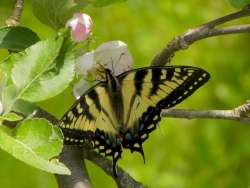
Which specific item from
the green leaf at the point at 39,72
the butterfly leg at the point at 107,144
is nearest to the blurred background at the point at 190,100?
the butterfly leg at the point at 107,144

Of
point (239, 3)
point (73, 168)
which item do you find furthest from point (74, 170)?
point (239, 3)

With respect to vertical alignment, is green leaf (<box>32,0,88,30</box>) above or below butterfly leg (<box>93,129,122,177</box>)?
above

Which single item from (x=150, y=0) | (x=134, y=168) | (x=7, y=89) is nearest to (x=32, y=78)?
(x=7, y=89)

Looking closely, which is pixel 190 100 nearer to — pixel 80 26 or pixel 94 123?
pixel 94 123

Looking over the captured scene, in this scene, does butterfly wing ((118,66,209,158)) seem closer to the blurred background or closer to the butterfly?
the butterfly

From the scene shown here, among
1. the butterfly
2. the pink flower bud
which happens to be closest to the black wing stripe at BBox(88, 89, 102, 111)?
the butterfly

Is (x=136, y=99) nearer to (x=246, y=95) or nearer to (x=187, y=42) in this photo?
(x=187, y=42)

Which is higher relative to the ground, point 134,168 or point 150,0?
point 150,0
